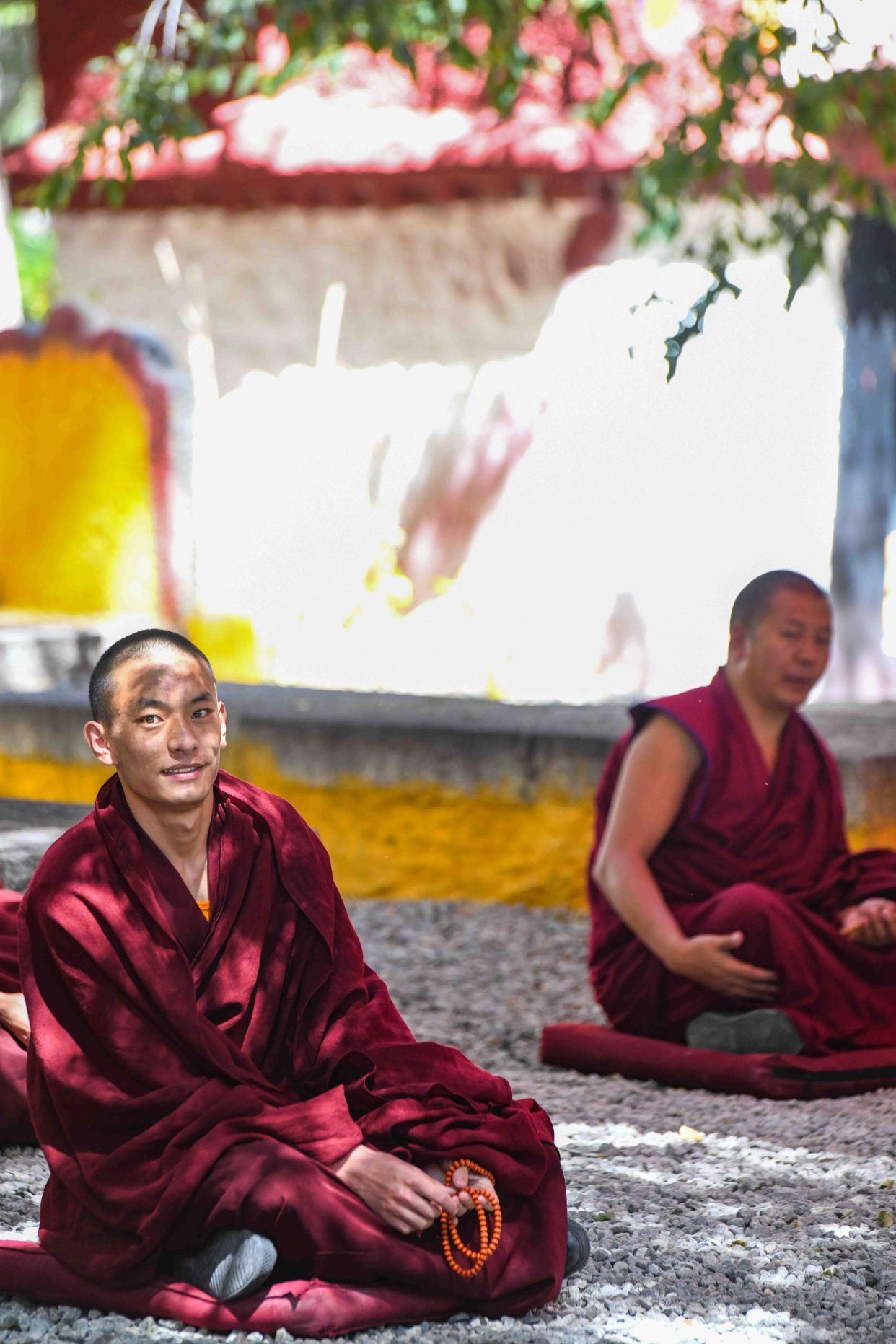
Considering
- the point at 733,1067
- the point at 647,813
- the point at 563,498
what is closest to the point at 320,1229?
the point at 733,1067

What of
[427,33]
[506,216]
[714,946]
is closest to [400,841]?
[714,946]

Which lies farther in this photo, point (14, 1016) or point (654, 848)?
point (654, 848)

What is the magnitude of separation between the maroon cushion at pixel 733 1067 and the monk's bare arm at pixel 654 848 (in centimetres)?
18

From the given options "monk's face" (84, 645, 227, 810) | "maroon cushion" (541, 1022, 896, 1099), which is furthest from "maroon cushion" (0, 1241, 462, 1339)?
"maroon cushion" (541, 1022, 896, 1099)

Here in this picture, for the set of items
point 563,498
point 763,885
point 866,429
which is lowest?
point 763,885

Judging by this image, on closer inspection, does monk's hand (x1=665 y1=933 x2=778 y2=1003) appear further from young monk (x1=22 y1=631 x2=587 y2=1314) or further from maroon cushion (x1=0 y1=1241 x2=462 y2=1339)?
maroon cushion (x1=0 y1=1241 x2=462 y2=1339)

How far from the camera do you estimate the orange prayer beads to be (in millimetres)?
2529

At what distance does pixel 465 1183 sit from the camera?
2.55 metres

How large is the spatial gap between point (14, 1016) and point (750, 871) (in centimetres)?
180

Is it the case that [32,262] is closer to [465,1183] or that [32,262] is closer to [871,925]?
[871,925]

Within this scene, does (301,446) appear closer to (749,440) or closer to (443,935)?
(749,440)

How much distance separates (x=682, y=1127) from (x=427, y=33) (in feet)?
15.3

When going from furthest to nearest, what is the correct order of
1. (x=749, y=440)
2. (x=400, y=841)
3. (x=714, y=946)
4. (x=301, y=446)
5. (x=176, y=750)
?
(x=301, y=446), (x=749, y=440), (x=400, y=841), (x=714, y=946), (x=176, y=750)

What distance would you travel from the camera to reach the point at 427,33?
677 centimetres
